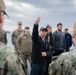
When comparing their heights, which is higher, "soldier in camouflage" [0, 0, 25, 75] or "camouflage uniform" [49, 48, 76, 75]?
"soldier in camouflage" [0, 0, 25, 75]

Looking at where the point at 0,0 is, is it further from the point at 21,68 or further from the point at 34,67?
the point at 34,67

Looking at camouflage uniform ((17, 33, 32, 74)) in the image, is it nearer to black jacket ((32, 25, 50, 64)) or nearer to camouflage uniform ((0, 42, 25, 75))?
black jacket ((32, 25, 50, 64))

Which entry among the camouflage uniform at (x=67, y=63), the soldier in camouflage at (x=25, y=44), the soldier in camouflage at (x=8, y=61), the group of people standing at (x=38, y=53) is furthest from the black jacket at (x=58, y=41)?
the soldier in camouflage at (x=8, y=61)

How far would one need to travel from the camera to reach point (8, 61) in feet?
7.88

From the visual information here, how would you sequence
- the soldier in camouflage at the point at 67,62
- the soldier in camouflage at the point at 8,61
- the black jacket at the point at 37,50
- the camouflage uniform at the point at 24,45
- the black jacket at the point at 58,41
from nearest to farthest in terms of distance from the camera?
the soldier in camouflage at the point at 8,61, the soldier in camouflage at the point at 67,62, the black jacket at the point at 37,50, the black jacket at the point at 58,41, the camouflage uniform at the point at 24,45

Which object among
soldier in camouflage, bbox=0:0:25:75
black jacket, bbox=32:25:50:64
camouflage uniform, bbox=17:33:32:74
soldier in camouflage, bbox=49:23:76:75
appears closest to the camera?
soldier in camouflage, bbox=0:0:25:75

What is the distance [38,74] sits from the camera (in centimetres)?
812

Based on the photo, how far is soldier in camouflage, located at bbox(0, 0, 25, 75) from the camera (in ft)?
7.85

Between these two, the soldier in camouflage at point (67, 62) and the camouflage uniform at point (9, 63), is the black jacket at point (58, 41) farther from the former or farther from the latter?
the camouflage uniform at point (9, 63)

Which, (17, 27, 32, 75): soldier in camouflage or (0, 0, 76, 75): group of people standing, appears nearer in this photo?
(0, 0, 76, 75): group of people standing

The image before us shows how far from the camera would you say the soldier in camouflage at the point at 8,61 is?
7.85ft

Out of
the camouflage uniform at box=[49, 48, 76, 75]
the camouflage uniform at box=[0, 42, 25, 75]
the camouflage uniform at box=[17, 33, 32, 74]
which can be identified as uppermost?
the camouflage uniform at box=[0, 42, 25, 75]

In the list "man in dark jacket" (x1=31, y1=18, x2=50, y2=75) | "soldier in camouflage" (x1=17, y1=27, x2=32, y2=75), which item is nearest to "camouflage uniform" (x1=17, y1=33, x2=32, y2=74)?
"soldier in camouflage" (x1=17, y1=27, x2=32, y2=75)

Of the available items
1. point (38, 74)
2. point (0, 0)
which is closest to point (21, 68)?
point (0, 0)
